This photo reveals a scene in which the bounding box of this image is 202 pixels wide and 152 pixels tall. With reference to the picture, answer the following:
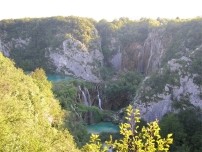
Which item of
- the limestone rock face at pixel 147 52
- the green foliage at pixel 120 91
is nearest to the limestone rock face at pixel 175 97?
the green foliage at pixel 120 91

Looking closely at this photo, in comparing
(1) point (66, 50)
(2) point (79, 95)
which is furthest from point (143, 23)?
(2) point (79, 95)

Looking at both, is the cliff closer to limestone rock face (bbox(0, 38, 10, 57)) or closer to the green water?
limestone rock face (bbox(0, 38, 10, 57))

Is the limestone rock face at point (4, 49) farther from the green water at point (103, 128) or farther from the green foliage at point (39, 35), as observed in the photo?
the green water at point (103, 128)

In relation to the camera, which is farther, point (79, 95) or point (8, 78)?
point (79, 95)

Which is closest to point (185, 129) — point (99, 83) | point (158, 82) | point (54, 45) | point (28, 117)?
point (158, 82)

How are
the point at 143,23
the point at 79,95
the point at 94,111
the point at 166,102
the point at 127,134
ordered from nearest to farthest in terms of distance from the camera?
1. the point at 127,134
2. the point at 166,102
3. the point at 94,111
4. the point at 79,95
5. the point at 143,23

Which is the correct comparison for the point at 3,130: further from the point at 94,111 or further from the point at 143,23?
the point at 143,23

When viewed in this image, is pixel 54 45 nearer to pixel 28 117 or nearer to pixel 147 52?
pixel 147 52
